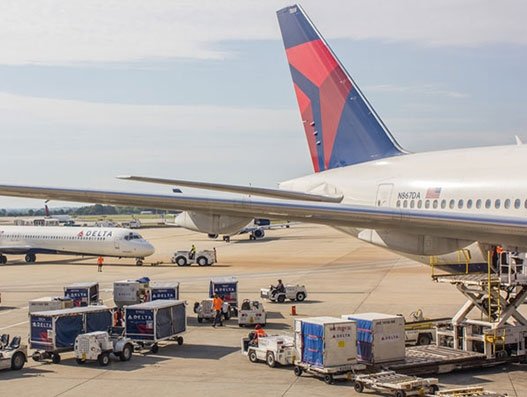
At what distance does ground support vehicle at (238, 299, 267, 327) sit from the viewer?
3014 centimetres

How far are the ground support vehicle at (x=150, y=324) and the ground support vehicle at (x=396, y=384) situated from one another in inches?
321


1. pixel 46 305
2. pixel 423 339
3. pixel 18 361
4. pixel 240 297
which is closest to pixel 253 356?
pixel 423 339

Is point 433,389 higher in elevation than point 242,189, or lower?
lower

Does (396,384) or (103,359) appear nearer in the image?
(396,384)

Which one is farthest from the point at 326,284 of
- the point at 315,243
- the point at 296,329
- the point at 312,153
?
the point at 315,243

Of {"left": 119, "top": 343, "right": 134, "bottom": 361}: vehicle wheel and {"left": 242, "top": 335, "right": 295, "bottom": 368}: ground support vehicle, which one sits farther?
{"left": 119, "top": 343, "right": 134, "bottom": 361}: vehicle wheel

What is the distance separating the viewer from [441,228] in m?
20.4

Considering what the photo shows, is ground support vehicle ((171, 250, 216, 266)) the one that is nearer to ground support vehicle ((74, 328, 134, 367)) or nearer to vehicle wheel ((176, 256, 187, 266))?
vehicle wheel ((176, 256, 187, 266))

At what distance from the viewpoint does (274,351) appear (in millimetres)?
22656

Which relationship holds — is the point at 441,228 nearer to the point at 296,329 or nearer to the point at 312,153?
the point at 296,329

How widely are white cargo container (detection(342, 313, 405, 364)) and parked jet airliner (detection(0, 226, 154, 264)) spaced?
1589 inches

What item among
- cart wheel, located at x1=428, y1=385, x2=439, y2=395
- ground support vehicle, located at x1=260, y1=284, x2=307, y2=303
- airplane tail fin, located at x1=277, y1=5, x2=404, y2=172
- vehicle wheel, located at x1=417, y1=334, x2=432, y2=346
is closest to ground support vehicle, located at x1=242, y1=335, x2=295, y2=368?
vehicle wheel, located at x1=417, y1=334, x2=432, y2=346

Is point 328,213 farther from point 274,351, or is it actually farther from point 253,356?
point 253,356

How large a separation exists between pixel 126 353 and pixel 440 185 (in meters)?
12.1
